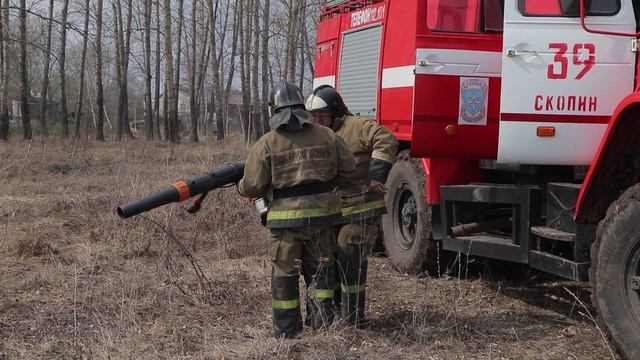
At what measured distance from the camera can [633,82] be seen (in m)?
4.44

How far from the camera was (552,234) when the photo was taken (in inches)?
173

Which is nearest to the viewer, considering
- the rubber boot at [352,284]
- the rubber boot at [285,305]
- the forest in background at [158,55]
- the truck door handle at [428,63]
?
the rubber boot at [285,305]

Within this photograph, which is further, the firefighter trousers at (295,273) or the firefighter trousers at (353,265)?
the firefighter trousers at (353,265)

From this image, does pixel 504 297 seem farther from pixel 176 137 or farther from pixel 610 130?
pixel 176 137

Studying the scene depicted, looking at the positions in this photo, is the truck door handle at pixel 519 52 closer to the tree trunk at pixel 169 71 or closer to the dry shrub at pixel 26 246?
the dry shrub at pixel 26 246

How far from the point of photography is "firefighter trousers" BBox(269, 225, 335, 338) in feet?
14.4

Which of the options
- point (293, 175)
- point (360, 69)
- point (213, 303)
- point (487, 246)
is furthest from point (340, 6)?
point (293, 175)

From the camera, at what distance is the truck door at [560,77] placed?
4.45 meters

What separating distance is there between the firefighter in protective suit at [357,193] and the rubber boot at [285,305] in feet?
1.21

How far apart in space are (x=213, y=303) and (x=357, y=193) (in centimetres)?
137

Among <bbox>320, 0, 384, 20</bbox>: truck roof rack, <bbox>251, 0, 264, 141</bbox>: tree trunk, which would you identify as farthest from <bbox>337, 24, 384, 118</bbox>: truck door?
<bbox>251, 0, 264, 141</bbox>: tree trunk

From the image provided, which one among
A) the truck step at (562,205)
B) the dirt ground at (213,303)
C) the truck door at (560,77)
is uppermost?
the truck door at (560,77)

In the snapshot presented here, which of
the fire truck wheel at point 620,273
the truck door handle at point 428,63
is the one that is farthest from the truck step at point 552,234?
the truck door handle at point 428,63

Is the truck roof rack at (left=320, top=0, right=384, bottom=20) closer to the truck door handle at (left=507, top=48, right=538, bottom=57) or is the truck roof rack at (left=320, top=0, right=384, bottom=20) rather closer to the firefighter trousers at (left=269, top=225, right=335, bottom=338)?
the truck door handle at (left=507, top=48, right=538, bottom=57)
